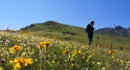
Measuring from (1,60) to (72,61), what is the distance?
3.52 meters

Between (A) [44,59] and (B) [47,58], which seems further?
(B) [47,58]

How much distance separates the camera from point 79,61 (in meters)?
9.05

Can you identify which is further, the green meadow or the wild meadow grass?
the green meadow

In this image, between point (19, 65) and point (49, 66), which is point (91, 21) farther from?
point (19, 65)

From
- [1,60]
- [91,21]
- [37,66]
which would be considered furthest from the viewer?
[91,21]

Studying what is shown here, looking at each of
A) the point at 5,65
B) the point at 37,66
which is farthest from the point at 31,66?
the point at 5,65

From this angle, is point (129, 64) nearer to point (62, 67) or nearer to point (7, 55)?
point (62, 67)

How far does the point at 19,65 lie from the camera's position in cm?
365

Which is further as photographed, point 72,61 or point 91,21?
point 91,21

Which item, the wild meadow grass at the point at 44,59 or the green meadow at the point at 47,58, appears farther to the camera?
the green meadow at the point at 47,58

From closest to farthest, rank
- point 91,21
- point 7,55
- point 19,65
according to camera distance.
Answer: point 19,65 < point 7,55 < point 91,21

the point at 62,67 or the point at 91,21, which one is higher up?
the point at 91,21

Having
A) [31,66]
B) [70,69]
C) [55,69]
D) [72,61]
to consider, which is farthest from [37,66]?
[72,61]

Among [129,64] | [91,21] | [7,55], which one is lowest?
[129,64]
